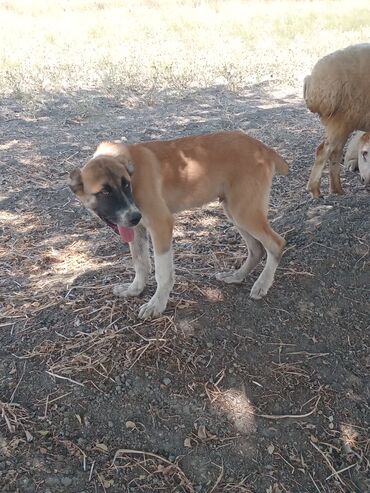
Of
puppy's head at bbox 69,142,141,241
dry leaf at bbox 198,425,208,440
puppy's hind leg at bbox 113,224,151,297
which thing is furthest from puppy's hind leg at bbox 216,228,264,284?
dry leaf at bbox 198,425,208,440

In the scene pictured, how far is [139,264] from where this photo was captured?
391 centimetres

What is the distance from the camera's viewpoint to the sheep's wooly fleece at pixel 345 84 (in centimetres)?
550

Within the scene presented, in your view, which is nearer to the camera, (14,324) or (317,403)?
(317,403)

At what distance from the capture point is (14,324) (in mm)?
3857

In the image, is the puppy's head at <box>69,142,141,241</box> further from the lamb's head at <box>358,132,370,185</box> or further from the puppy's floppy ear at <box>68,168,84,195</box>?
the lamb's head at <box>358,132,370,185</box>

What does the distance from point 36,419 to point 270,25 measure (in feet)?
50.0

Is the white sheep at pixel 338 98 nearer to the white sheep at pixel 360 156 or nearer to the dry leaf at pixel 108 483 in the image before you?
the white sheep at pixel 360 156

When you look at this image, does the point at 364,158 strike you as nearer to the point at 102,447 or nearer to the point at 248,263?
the point at 248,263

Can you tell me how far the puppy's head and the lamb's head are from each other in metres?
3.28

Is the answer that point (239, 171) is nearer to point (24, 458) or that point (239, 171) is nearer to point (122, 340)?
point (122, 340)

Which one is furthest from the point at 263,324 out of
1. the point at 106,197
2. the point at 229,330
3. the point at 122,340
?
the point at 106,197

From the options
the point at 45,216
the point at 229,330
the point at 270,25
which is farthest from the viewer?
the point at 270,25

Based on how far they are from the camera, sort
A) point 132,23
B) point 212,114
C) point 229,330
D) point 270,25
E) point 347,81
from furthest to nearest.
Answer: point 132,23 < point 270,25 < point 212,114 < point 347,81 < point 229,330

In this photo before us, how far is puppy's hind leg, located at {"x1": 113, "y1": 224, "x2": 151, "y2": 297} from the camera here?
389cm
